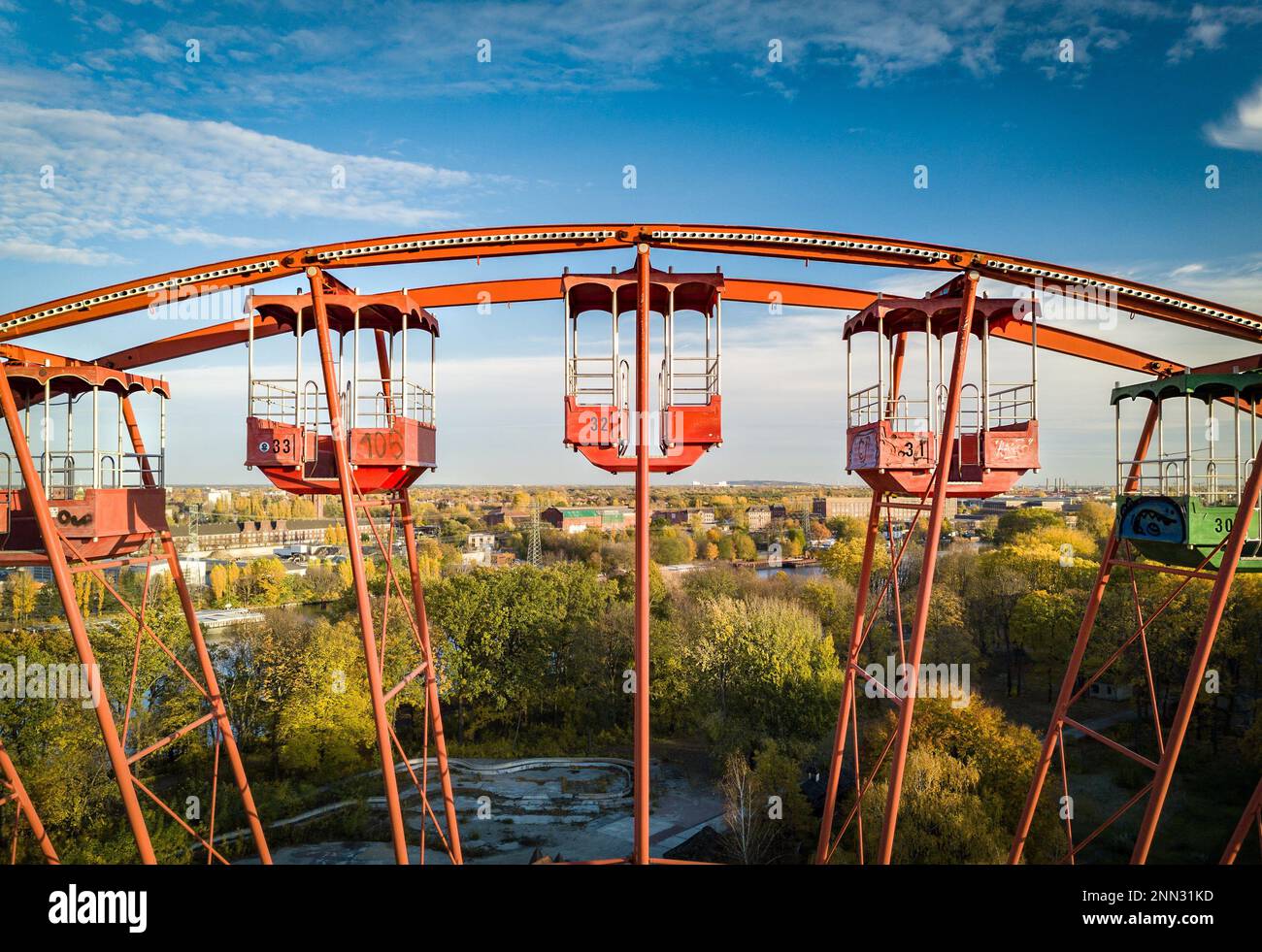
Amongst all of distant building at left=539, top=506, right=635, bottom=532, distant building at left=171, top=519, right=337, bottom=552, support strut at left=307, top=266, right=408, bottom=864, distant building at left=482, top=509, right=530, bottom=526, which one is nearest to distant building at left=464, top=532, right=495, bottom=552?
distant building at left=539, top=506, right=635, bottom=532

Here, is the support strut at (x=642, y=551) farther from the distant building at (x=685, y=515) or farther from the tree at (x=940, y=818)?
the distant building at (x=685, y=515)

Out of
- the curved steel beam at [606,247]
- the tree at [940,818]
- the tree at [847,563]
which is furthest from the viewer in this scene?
the tree at [847,563]

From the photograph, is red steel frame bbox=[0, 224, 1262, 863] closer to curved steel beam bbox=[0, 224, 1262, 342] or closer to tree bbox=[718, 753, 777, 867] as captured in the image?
curved steel beam bbox=[0, 224, 1262, 342]

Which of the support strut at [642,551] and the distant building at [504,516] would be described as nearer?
the support strut at [642,551]

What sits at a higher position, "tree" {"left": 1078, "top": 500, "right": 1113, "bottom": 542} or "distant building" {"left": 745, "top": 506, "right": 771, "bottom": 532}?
"tree" {"left": 1078, "top": 500, "right": 1113, "bottom": 542}

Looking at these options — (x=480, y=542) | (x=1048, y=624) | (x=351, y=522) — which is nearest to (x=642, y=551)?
(x=351, y=522)

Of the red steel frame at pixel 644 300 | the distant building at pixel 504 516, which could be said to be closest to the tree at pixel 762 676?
the red steel frame at pixel 644 300

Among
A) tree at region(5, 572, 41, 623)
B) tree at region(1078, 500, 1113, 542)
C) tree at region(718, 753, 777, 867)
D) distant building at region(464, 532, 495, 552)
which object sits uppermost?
tree at region(1078, 500, 1113, 542)

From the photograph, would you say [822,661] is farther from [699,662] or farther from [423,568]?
[423,568]

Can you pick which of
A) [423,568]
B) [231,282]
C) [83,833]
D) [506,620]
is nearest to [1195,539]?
[231,282]
